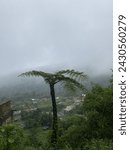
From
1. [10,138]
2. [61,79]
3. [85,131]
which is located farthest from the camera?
[61,79]

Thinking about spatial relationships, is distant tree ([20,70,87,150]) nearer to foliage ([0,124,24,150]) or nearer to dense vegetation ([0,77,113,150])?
dense vegetation ([0,77,113,150])

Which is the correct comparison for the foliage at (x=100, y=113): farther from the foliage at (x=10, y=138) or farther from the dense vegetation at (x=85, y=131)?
the foliage at (x=10, y=138)

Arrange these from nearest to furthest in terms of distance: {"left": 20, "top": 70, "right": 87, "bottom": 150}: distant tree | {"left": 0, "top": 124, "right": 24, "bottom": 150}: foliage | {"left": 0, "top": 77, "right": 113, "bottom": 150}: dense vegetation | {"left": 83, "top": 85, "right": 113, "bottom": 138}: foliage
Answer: {"left": 0, "top": 124, "right": 24, "bottom": 150}: foliage, {"left": 0, "top": 77, "right": 113, "bottom": 150}: dense vegetation, {"left": 83, "top": 85, "right": 113, "bottom": 138}: foliage, {"left": 20, "top": 70, "right": 87, "bottom": 150}: distant tree

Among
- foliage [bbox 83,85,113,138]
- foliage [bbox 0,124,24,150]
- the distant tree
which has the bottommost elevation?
foliage [bbox 0,124,24,150]

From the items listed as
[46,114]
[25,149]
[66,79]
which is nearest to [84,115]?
[66,79]

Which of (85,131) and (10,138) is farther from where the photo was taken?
(85,131)

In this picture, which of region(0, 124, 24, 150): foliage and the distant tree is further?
the distant tree

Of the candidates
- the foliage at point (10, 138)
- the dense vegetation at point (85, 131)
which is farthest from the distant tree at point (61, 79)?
the foliage at point (10, 138)

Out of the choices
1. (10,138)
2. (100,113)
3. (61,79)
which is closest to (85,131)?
(100,113)

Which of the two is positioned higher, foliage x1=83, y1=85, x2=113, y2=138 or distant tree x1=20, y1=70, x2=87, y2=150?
distant tree x1=20, y1=70, x2=87, y2=150

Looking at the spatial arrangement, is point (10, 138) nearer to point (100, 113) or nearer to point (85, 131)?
point (85, 131)

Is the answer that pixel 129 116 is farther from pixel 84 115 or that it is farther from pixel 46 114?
pixel 46 114

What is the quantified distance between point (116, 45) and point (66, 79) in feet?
15.1

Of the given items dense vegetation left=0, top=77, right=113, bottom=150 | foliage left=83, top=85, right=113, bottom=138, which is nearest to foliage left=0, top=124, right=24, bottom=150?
dense vegetation left=0, top=77, right=113, bottom=150
